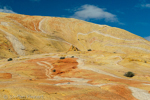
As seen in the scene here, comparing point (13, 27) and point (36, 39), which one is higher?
point (13, 27)

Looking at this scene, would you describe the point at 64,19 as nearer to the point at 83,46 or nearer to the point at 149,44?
the point at 83,46

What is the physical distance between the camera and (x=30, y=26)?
87875 millimetres

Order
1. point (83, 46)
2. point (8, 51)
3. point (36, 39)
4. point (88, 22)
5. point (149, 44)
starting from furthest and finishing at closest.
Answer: point (88, 22)
point (83, 46)
point (149, 44)
point (36, 39)
point (8, 51)

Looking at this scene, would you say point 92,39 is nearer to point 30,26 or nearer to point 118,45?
point 118,45

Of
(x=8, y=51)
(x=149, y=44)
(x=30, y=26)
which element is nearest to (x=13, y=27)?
(x=30, y=26)

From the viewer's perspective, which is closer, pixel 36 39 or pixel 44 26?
pixel 36 39

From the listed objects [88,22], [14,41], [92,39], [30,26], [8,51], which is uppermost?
[88,22]

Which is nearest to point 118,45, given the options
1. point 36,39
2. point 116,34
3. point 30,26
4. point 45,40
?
point 116,34

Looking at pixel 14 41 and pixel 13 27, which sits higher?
pixel 13 27

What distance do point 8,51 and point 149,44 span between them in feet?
252

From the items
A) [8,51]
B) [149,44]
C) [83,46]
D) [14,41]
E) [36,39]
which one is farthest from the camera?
[83,46]

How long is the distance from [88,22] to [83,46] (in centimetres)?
2812

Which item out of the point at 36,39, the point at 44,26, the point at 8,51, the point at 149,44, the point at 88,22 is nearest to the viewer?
the point at 8,51

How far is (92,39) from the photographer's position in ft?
290
